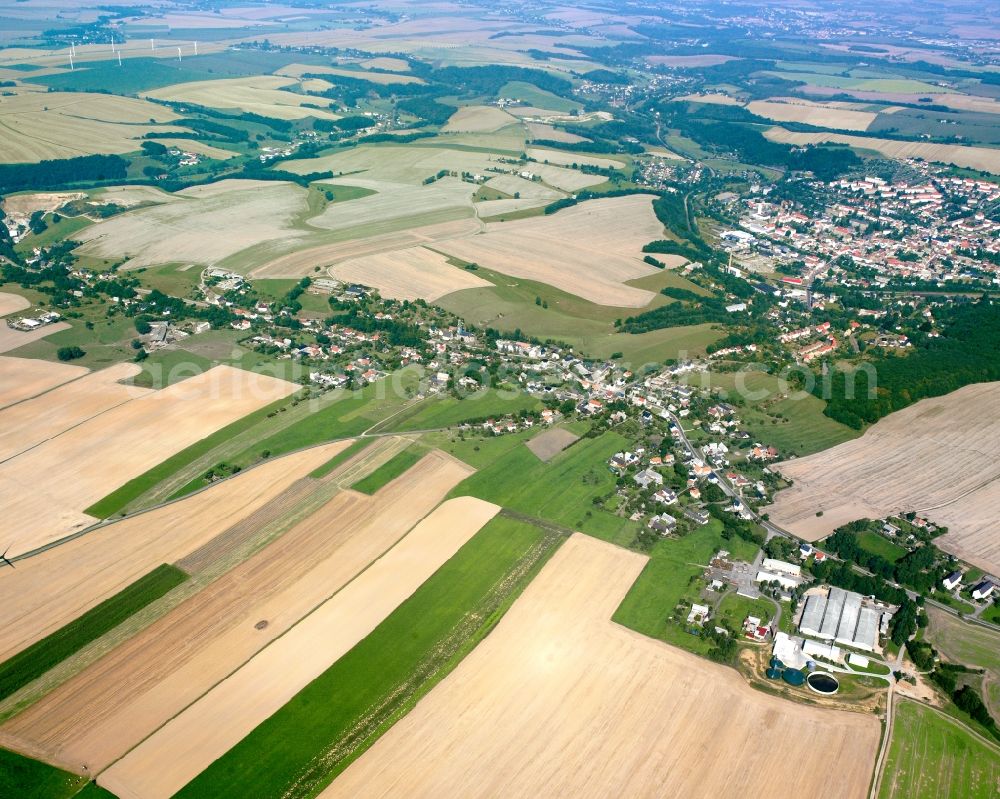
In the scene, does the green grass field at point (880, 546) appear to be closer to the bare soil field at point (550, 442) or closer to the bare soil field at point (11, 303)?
the bare soil field at point (550, 442)

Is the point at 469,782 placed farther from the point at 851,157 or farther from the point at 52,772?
the point at 851,157

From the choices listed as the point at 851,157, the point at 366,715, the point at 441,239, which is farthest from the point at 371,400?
the point at 851,157

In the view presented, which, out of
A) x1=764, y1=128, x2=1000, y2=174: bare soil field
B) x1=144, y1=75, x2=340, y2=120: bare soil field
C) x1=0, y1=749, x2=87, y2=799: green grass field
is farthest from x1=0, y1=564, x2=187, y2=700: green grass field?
x1=144, y1=75, x2=340, y2=120: bare soil field

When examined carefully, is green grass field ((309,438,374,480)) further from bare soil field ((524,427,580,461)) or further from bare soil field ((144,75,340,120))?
bare soil field ((144,75,340,120))

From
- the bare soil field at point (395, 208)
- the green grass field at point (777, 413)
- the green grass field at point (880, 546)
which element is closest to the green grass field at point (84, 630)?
the green grass field at point (880, 546)

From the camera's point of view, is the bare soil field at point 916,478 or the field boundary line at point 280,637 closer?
the field boundary line at point 280,637

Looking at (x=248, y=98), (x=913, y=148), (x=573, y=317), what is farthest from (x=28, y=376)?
(x=913, y=148)
